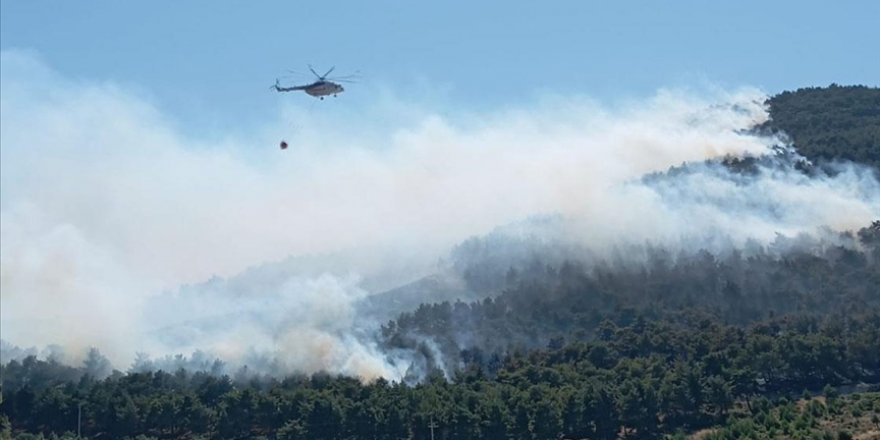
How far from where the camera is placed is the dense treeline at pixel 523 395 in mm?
145625

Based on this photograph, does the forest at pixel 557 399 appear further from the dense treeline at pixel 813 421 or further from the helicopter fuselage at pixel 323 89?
the helicopter fuselage at pixel 323 89

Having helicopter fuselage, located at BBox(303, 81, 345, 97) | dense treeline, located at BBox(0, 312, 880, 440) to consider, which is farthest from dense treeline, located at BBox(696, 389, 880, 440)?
helicopter fuselage, located at BBox(303, 81, 345, 97)

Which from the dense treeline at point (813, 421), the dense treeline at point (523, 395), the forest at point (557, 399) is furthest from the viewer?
the dense treeline at point (523, 395)

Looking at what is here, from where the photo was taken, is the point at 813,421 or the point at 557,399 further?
the point at 557,399

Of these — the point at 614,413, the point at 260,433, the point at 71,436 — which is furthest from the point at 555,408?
the point at 71,436

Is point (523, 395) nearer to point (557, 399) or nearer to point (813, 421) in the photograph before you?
point (557, 399)

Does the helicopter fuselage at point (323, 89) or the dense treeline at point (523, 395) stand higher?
the helicopter fuselage at point (323, 89)

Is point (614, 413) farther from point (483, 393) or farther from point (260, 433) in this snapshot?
point (260, 433)

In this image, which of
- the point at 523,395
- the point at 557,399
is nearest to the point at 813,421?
the point at 557,399

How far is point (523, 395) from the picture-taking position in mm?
148375

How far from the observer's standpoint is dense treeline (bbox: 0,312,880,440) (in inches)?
5733

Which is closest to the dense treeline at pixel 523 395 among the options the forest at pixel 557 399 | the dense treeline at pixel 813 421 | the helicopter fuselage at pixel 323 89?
the forest at pixel 557 399

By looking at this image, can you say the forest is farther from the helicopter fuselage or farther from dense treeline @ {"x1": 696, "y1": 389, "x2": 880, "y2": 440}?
the helicopter fuselage

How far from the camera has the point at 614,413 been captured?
146750 mm
